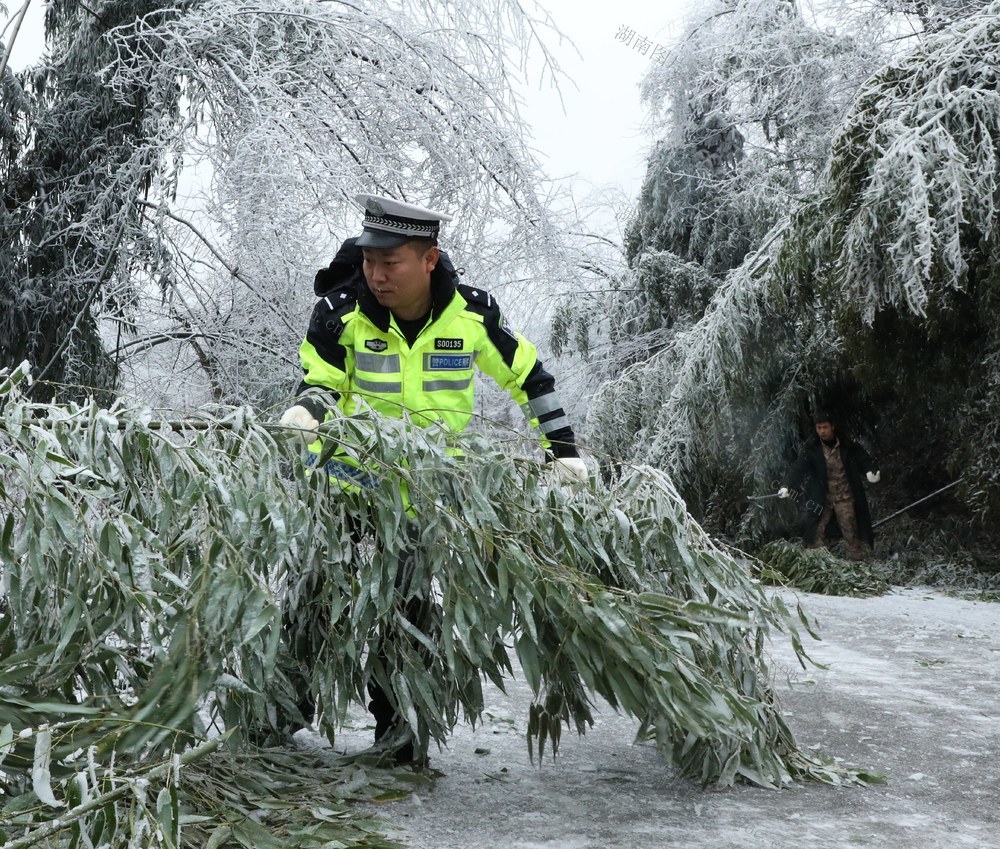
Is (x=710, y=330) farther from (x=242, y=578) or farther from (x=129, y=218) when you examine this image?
(x=242, y=578)

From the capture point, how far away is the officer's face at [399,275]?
350 centimetres

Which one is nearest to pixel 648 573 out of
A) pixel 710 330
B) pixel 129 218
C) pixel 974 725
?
pixel 974 725

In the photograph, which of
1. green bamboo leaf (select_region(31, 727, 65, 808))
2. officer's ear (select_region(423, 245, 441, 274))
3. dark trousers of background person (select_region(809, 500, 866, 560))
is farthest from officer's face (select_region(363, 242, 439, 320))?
dark trousers of background person (select_region(809, 500, 866, 560))

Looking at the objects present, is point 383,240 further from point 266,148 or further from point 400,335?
point 266,148

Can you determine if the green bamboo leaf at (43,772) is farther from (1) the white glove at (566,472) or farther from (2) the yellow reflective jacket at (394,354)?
(1) the white glove at (566,472)

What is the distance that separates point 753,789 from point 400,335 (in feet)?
5.52

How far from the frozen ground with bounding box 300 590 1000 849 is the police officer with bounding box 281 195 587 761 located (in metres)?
0.39

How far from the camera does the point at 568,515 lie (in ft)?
10.7

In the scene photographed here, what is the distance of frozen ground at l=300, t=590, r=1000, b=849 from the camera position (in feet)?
9.41

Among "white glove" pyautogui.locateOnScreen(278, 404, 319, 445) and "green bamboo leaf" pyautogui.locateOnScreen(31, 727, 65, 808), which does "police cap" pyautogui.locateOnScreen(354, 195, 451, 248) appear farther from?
"green bamboo leaf" pyautogui.locateOnScreen(31, 727, 65, 808)

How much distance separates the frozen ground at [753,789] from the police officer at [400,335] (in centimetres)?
39

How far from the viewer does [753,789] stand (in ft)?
10.9

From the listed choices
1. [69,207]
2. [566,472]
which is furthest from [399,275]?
[69,207]

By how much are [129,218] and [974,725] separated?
502cm
